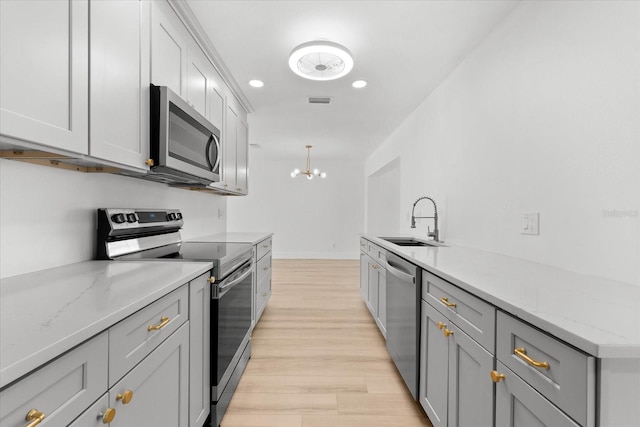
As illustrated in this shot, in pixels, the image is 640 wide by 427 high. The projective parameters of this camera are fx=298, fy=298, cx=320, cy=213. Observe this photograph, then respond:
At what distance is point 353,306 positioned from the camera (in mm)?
3646

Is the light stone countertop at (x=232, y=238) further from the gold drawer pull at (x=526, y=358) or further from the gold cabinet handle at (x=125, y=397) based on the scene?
the gold drawer pull at (x=526, y=358)

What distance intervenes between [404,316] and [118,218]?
68.2 inches

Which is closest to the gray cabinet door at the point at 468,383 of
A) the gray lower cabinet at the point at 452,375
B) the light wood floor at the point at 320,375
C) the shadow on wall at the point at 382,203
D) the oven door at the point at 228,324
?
the gray lower cabinet at the point at 452,375

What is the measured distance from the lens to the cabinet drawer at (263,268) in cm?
284

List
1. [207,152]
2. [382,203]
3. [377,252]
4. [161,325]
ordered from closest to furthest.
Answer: [161,325] → [207,152] → [377,252] → [382,203]

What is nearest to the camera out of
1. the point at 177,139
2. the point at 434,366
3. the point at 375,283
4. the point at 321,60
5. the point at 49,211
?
the point at 49,211

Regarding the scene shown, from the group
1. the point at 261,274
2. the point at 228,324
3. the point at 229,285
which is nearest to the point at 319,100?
the point at 261,274

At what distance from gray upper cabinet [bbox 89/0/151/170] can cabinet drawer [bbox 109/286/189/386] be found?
64cm

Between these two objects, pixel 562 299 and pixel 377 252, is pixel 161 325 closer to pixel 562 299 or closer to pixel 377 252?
pixel 562 299

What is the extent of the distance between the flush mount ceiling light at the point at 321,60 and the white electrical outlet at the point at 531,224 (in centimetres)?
155

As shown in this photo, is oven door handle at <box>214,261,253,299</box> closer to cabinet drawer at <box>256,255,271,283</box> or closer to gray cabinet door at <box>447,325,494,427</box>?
cabinet drawer at <box>256,255,271,283</box>

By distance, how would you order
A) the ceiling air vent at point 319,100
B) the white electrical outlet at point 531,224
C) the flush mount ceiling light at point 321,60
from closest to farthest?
the white electrical outlet at point 531,224
the flush mount ceiling light at point 321,60
the ceiling air vent at point 319,100

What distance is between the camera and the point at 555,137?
151cm

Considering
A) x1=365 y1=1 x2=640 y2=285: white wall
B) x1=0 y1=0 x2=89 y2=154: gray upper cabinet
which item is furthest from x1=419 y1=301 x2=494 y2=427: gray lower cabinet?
x1=0 y1=0 x2=89 y2=154: gray upper cabinet
